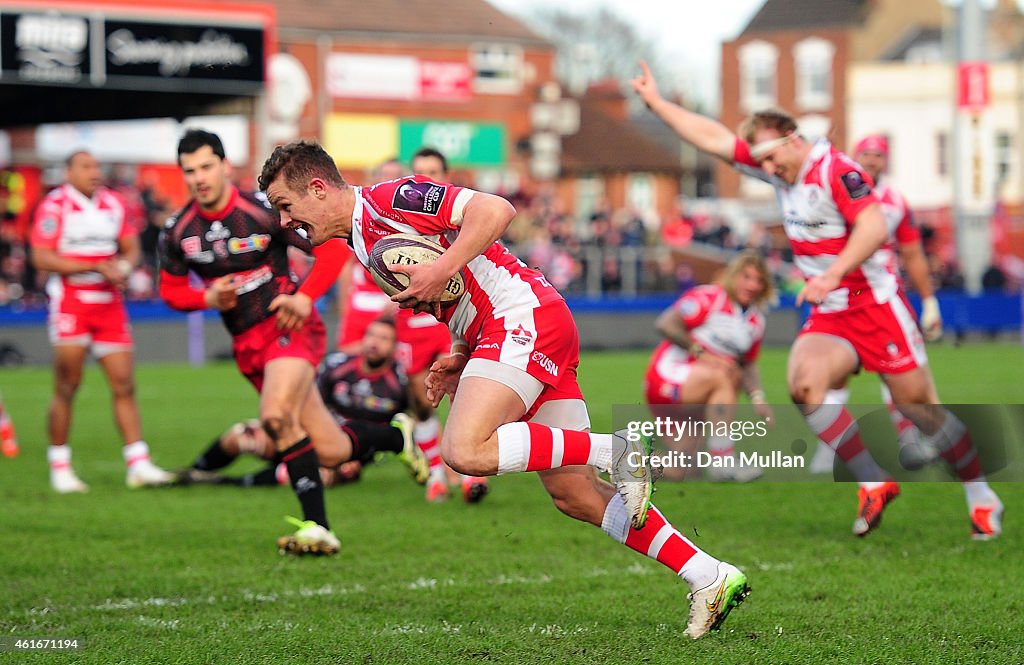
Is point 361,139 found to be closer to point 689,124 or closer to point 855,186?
point 689,124

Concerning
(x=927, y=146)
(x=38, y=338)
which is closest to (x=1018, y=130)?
A: (x=927, y=146)

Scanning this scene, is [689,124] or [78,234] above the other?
[689,124]

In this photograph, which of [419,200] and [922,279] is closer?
[419,200]

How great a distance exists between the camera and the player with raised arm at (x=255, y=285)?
24.6ft

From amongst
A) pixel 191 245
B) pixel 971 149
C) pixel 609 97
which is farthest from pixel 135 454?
pixel 609 97

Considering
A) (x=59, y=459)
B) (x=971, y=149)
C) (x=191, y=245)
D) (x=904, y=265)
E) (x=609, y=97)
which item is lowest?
(x=59, y=459)

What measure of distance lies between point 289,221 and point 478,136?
149 ft

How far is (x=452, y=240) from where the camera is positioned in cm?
541

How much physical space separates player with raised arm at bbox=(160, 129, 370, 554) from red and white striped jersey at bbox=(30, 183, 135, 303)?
2.72m

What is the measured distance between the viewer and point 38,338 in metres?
22.1

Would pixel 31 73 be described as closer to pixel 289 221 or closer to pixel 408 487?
pixel 408 487

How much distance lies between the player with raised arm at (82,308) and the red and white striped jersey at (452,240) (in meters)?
→ 5.33

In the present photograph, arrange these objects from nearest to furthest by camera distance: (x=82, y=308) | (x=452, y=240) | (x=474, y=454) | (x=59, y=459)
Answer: (x=474, y=454) < (x=452, y=240) < (x=59, y=459) < (x=82, y=308)

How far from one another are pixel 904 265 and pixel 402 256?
5730 millimetres
